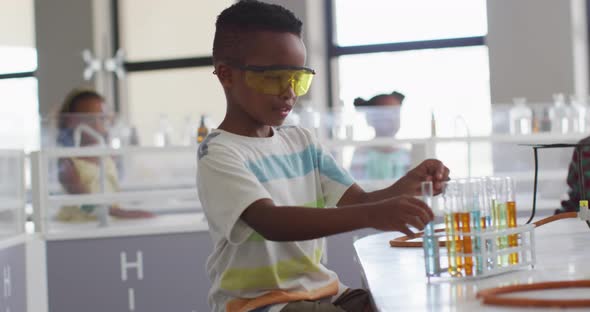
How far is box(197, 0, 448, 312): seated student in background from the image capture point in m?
1.26

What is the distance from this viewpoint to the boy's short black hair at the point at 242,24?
4.65 ft

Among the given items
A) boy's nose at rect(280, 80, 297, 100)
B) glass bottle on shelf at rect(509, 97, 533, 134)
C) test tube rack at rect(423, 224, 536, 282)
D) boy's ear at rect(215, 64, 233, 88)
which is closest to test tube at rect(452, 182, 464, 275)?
test tube rack at rect(423, 224, 536, 282)

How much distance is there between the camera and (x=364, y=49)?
20.1ft

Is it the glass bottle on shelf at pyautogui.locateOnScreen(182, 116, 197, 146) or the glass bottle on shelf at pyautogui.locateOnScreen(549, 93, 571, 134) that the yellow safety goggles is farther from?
the glass bottle on shelf at pyautogui.locateOnScreen(549, 93, 571, 134)

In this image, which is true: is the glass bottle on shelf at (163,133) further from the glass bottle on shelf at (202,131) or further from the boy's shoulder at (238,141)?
the boy's shoulder at (238,141)

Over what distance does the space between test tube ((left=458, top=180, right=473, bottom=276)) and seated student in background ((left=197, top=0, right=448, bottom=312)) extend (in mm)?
84

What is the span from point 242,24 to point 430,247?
537 millimetres

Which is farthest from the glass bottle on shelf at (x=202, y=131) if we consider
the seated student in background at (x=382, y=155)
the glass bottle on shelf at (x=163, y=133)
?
the seated student in background at (x=382, y=155)

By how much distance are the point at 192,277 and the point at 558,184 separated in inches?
64.6

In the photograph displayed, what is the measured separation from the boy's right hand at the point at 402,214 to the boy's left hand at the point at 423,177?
0.58 feet

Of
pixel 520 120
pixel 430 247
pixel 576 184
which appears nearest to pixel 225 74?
pixel 430 247

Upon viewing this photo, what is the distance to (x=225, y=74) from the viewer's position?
1.46 m

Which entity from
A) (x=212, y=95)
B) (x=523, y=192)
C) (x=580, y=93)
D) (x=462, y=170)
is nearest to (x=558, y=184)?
(x=523, y=192)

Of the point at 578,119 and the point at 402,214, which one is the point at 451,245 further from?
the point at 578,119
